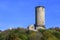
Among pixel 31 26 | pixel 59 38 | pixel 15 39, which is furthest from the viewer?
pixel 31 26

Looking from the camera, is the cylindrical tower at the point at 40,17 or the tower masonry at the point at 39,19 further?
the cylindrical tower at the point at 40,17

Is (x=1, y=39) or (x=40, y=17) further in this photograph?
(x=40, y=17)

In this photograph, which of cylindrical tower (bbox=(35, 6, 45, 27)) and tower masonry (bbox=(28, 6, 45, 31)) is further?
cylindrical tower (bbox=(35, 6, 45, 27))

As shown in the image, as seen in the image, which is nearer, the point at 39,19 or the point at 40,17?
the point at 40,17

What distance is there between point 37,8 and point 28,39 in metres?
26.1

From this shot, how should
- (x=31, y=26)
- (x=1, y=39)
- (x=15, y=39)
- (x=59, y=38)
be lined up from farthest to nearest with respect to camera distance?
(x=31, y=26)
(x=59, y=38)
(x=1, y=39)
(x=15, y=39)

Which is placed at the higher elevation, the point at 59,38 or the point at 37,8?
the point at 37,8

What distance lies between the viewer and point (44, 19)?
7800 centimetres

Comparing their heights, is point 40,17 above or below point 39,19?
above

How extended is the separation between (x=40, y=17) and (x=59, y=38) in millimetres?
19609

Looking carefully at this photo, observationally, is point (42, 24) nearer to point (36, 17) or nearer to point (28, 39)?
point (36, 17)

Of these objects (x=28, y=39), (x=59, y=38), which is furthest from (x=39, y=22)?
(x=28, y=39)

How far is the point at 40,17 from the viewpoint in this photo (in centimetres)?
7756

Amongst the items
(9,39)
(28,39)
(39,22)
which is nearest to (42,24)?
(39,22)
